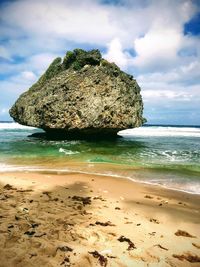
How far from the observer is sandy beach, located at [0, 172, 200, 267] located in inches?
147

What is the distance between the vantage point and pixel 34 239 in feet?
13.4

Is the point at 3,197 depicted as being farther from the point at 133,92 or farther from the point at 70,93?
the point at 133,92

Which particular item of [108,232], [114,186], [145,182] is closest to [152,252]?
[108,232]

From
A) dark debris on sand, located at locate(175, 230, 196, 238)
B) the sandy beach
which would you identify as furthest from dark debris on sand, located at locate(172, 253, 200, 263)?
dark debris on sand, located at locate(175, 230, 196, 238)

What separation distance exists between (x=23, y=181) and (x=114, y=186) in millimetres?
2874

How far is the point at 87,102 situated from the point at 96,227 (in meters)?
17.0

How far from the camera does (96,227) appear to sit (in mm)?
4719

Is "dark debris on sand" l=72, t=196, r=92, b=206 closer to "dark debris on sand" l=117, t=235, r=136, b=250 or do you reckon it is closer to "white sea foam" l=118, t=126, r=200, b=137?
"dark debris on sand" l=117, t=235, r=136, b=250

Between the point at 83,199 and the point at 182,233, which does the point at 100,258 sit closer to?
the point at 182,233

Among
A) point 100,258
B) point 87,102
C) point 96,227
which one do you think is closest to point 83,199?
point 96,227

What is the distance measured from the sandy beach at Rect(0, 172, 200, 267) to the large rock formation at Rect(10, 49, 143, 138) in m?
13.5

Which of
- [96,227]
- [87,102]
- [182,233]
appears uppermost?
[87,102]

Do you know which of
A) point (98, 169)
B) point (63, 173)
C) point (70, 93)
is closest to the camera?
point (63, 173)

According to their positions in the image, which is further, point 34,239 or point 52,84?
point 52,84
